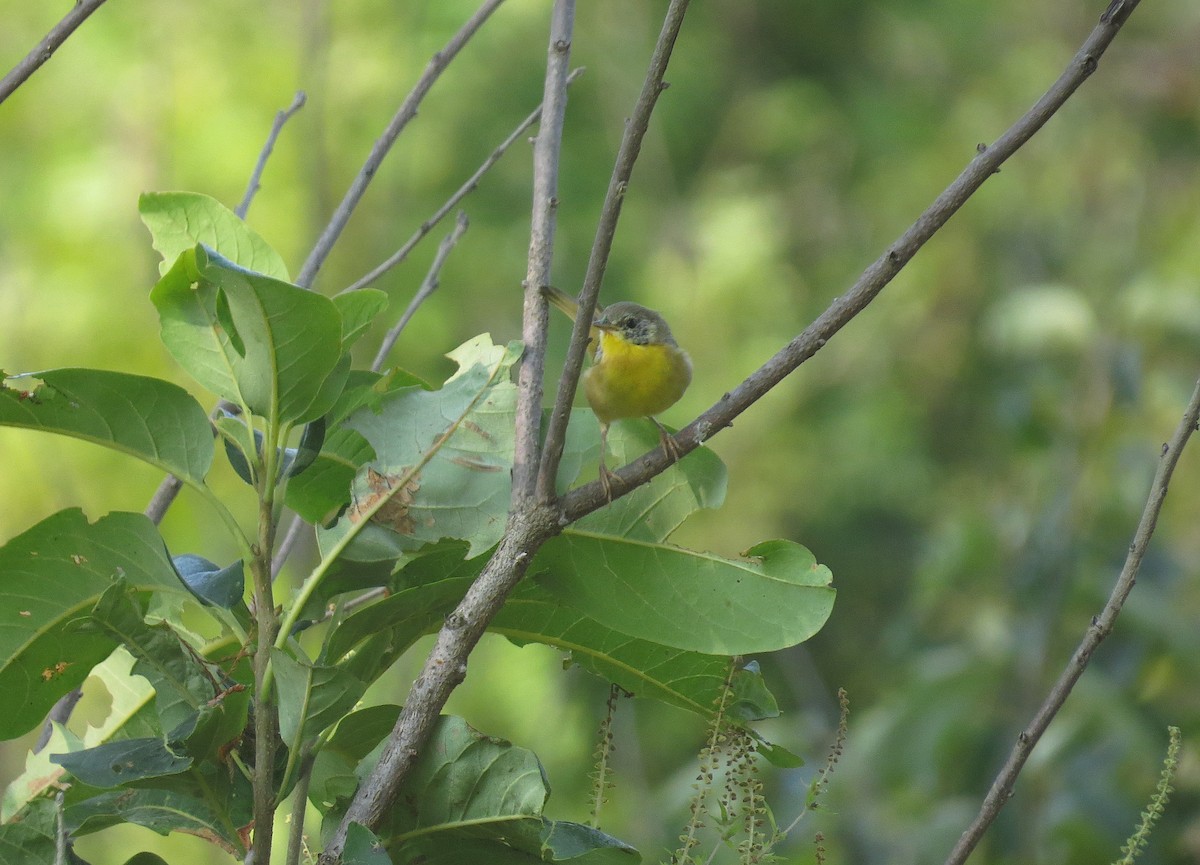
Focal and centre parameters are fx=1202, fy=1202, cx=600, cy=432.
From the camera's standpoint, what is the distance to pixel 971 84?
396 inches

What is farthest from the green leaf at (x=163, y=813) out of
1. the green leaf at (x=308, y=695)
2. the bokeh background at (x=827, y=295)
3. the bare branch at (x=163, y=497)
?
the bokeh background at (x=827, y=295)

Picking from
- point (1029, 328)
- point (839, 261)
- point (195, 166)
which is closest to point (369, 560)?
point (1029, 328)

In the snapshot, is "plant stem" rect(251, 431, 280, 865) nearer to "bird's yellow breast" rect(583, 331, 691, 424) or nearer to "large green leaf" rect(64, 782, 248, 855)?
"large green leaf" rect(64, 782, 248, 855)

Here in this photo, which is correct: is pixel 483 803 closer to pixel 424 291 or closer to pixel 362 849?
pixel 362 849

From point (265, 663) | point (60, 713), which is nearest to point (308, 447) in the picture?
point (265, 663)

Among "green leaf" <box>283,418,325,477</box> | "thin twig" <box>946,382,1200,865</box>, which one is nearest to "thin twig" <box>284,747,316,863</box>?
"green leaf" <box>283,418,325,477</box>

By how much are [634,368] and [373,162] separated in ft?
2.90

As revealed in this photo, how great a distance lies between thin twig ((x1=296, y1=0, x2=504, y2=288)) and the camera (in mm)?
1647

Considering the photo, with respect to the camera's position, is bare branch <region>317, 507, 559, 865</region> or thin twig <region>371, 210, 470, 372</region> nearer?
bare branch <region>317, 507, 559, 865</region>

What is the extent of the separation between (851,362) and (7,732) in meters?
7.56

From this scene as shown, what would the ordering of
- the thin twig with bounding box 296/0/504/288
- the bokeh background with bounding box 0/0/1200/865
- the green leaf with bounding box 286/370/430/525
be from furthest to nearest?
1. the bokeh background with bounding box 0/0/1200/865
2. the thin twig with bounding box 296/0/504/288
3. the green leaf with bounding box 286/370/430/525

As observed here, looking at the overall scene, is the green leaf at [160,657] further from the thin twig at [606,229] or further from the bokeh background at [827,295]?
the bokeh background at [827,295]

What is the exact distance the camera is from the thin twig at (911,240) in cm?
106

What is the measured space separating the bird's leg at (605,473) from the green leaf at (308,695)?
0.93 feet
